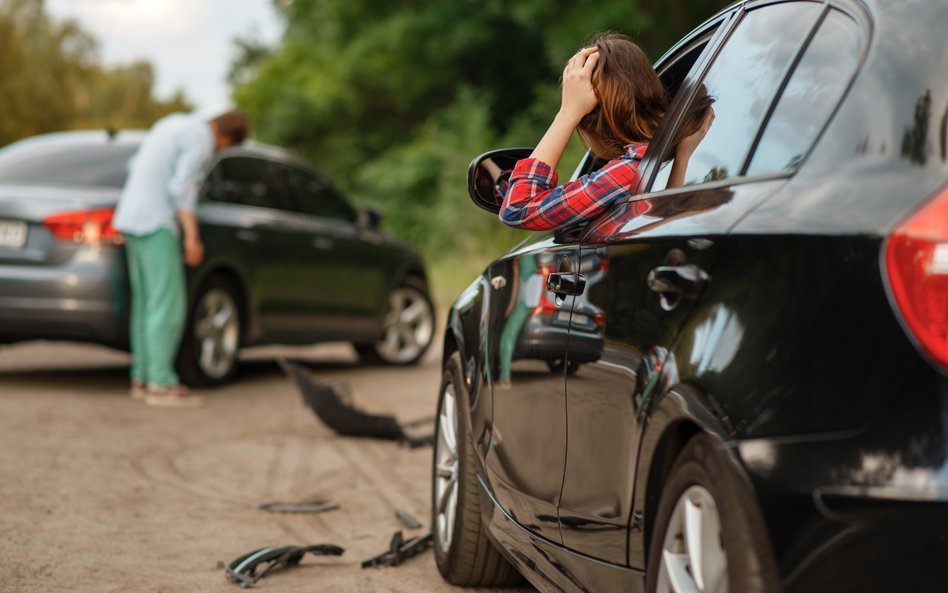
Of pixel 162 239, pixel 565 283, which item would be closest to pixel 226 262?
pixel 162 239

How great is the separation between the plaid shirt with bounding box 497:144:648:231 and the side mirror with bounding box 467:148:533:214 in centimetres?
44

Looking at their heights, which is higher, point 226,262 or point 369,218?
point 369,218

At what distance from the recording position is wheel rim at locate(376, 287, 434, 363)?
13031mm

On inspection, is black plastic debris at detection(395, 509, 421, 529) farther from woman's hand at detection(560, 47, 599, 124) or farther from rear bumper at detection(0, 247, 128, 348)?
rear bumper at detection(0, 247, 128, 348)

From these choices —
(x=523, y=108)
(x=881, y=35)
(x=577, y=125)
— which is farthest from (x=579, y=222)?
(x=523, y=108)

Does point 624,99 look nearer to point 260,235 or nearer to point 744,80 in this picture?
point 744,80

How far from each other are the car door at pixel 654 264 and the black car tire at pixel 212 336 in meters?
7.05

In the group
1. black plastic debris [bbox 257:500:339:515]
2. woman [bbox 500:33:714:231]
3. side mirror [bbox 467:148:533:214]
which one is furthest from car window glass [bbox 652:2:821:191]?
black plastic debris [bbox 257:500:339:515]

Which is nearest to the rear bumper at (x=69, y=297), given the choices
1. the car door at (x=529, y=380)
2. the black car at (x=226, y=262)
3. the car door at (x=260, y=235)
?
the black car at (x=226, y=262)

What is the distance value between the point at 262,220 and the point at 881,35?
876cm

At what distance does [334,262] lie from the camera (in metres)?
12.0

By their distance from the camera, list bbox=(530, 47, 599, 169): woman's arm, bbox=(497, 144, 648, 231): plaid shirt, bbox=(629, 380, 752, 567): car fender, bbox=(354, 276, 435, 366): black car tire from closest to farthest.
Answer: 1. bbox=(629, 380, 752, 567): car fender
2. bbox=(497, 144, 648, 231): plaid shirt
3. bbox=(530, 47, 599, 169): woman's arm
4. bbox=(354, 276, 435, 366): black car tire

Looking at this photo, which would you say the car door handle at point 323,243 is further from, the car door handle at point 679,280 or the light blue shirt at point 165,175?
the car door handle at point 679,280

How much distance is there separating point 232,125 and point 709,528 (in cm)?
812
